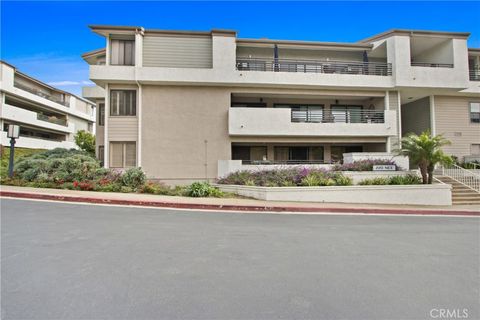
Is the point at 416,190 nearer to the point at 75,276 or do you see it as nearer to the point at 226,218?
the point at 226,218

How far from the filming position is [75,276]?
4191 millimetres

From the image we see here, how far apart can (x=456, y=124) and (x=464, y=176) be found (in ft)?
19.1

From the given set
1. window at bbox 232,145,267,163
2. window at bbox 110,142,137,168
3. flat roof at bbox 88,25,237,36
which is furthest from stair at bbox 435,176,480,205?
window at bbox 110,142,137,168

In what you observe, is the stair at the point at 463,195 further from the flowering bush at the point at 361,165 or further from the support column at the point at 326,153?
the support column at the point at 326,153

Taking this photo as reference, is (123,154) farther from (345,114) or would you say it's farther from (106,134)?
(345,114)

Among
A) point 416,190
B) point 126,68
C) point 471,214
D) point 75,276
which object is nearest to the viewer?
point 75,276

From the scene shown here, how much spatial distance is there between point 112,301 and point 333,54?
21.7 metres

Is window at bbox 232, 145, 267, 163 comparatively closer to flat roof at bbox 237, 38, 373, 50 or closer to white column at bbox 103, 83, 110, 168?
flat roof at bbox 237, 38, 373, 50

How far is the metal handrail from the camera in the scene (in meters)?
16.2

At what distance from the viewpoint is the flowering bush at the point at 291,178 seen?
1413 centimetres

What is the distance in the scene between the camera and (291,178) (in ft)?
47.6

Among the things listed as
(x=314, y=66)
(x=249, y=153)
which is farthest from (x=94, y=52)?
(x=314, y=66)

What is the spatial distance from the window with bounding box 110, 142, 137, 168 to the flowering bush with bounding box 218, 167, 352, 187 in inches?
261

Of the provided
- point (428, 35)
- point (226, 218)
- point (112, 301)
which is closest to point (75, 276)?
point (112, 301)
